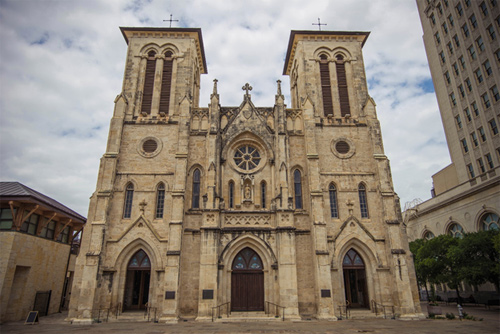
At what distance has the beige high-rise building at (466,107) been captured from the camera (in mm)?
32000

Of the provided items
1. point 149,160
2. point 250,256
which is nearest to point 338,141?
point 250,256

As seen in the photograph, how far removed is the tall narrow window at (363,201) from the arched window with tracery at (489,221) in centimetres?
1391

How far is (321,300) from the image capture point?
20.4 meters

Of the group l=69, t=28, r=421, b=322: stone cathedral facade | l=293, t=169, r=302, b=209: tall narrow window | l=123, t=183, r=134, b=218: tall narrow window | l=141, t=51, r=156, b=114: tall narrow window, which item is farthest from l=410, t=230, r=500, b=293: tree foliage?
l=141, t=51, r=156, b=114: tall narrow window

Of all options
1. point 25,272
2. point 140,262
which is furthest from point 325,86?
point 25,272

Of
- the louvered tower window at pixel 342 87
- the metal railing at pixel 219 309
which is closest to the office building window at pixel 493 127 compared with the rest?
the louvered tower window at pixel 342 87

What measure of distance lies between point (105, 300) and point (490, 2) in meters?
42.5

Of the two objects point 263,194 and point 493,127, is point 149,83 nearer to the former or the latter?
point 263,194

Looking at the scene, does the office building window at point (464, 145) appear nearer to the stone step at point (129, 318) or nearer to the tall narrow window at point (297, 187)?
the tall narrow window at point (297, 187)

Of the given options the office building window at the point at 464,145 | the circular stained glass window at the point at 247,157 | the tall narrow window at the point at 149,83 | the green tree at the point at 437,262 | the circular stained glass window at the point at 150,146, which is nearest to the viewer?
the circular stained glass window at the point at 150,146

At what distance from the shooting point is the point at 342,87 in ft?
91.5

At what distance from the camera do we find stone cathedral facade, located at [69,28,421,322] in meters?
20.9

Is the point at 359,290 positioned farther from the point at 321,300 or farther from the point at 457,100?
the point at 457,100

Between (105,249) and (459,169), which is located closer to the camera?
(105,249)
